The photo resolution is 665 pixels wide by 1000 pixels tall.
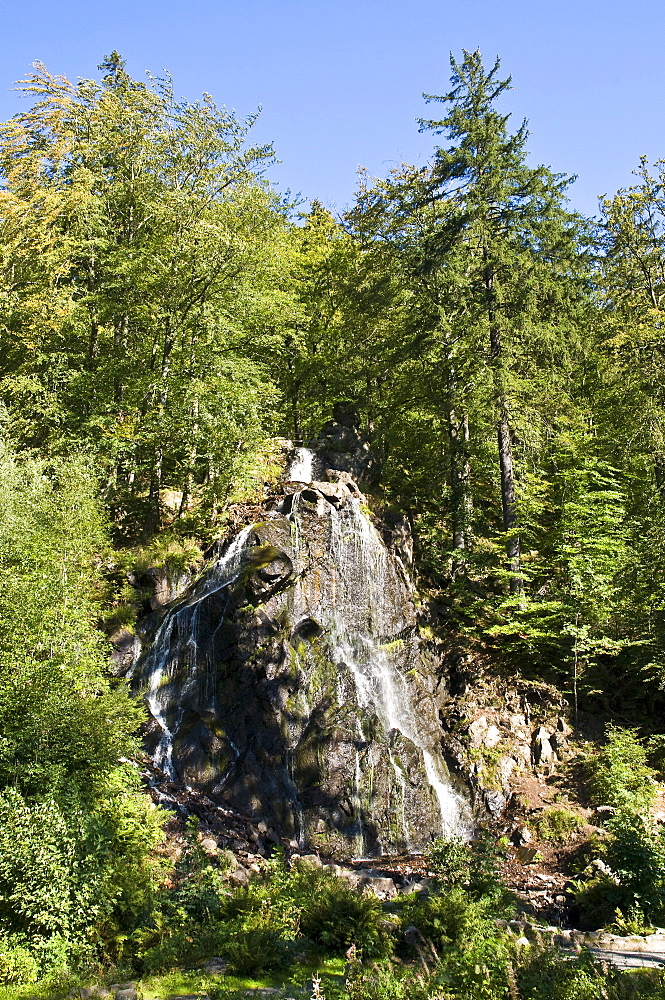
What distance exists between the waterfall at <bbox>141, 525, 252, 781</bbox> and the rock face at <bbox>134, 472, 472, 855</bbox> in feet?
0.09

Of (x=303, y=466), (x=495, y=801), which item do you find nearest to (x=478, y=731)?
(x=495, y=801)

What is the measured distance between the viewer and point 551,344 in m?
17.4

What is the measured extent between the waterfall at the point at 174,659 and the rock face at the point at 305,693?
27 millimetres

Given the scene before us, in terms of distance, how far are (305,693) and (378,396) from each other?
12.2 meters

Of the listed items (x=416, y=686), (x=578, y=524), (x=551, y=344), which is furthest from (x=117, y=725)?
(x=551, y=344)

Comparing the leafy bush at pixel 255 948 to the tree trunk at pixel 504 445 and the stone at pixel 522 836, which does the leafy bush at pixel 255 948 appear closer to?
the stone at pixel 522 836

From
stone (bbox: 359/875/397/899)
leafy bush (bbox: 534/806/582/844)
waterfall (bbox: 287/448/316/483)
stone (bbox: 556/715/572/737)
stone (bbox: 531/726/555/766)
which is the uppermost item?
waterfall (bbox: 287/448/316/483)

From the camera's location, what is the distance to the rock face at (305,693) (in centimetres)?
1298

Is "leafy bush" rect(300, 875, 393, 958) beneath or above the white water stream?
beneath

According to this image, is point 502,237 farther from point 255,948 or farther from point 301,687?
point 255,948

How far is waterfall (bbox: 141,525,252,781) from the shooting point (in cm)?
1362

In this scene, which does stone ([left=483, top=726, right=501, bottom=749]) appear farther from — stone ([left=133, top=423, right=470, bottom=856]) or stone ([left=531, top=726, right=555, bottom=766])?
stone ([left=133, top=423, right=470, bottom=856])

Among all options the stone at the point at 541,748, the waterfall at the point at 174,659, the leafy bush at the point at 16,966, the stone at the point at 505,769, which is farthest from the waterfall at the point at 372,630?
the leafy bush at the point at 16,966

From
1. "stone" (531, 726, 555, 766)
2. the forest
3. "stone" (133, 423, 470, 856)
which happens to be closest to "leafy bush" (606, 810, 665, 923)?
the forest
